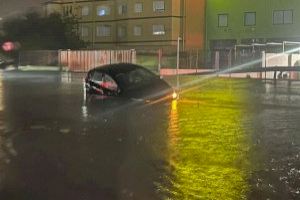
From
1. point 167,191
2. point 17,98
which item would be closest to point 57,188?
point 167,191

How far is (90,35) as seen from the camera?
245 feet

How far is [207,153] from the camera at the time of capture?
33.3ft

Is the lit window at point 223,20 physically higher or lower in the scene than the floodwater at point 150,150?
higher

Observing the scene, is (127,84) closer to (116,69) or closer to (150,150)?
(116,69)

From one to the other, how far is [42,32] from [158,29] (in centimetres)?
1357

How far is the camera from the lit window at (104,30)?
238ft

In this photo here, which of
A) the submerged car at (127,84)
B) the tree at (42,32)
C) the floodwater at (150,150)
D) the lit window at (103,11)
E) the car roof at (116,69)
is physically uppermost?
the lit window at (103,11)

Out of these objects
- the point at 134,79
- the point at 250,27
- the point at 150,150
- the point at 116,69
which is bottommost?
the point at 150,150

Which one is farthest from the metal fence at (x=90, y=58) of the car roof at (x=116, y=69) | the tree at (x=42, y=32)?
the car roof at (x=116, y=69)

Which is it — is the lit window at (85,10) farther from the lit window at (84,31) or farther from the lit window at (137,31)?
the lit window at (137,31)

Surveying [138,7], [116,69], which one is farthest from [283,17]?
[116,69]

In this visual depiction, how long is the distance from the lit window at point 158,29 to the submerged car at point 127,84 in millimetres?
45423

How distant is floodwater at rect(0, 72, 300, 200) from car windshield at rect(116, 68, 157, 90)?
990 mm

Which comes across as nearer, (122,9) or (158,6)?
(158,6)
